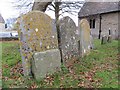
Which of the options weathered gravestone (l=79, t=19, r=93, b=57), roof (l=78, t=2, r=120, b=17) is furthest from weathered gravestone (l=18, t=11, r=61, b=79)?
roof (l=78, t=2, r=120, b=17)

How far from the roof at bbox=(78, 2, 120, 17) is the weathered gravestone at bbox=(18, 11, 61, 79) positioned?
20.0 meters

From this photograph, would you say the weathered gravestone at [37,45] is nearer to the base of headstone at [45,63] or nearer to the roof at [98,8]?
the base of headstone at [45,63]

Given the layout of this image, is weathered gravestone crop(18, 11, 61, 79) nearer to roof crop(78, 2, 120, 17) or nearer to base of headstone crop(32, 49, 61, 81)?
base of headstone crop(32, 49, 61, 81)

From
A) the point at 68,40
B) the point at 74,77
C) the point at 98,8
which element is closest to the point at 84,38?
the point at 68,40

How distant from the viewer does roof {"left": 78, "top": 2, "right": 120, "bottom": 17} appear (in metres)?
26.4

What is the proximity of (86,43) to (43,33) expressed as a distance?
393 centimetres

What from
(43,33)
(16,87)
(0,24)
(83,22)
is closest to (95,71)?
(43,33)

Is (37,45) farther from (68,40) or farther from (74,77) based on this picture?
(68,40)

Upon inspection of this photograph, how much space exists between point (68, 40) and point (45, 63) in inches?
101

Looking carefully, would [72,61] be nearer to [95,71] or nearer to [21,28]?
[95,71]

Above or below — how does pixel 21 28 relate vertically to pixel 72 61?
above

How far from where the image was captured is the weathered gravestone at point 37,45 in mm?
6246

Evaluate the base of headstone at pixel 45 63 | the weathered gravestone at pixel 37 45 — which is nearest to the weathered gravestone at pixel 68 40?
the base of headstone at pixel 45 63

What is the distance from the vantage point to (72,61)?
8.30 meters
